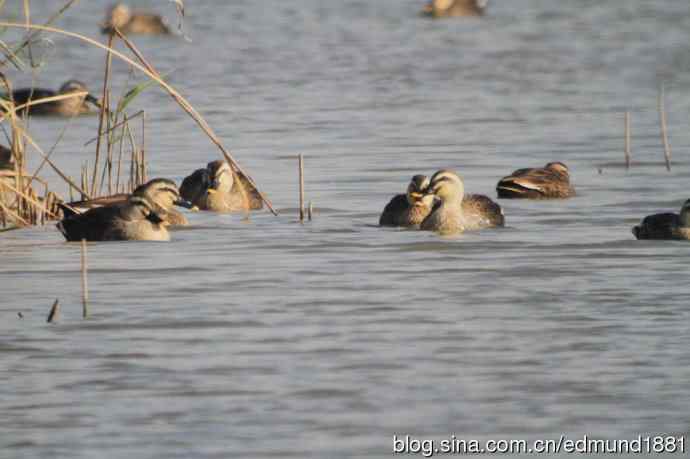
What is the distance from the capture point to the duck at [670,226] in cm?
1316

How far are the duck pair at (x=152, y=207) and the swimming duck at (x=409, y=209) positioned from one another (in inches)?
40.5

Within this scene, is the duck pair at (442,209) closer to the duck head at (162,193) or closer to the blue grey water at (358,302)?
the blue grey water at (358,302)

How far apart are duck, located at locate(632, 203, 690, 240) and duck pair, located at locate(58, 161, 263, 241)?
2.99 metres

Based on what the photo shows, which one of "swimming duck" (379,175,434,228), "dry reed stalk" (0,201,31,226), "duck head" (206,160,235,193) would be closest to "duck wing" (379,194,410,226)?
"swimming duck" (379,175,434,228)

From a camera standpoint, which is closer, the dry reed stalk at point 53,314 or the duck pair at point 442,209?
the dry reed stalk at point 53,314

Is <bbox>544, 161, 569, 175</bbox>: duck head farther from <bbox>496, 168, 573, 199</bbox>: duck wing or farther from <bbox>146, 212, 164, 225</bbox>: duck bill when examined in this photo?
<bbox>146, 212, 164, 225</bbox>: duck bill

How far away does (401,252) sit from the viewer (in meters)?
13.1

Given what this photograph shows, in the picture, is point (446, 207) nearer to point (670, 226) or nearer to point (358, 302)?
point (670, 226)

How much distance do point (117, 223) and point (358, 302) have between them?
318 cm

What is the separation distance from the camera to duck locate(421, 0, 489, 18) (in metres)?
41.1

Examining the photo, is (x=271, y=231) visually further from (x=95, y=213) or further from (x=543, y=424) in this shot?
(x=543, y=424)

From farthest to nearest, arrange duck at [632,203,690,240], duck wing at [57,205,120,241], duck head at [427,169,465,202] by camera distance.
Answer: duck head at [427,169,465,202]
duck wing at [57,205,120,241]
duck at [632,203,690,240]

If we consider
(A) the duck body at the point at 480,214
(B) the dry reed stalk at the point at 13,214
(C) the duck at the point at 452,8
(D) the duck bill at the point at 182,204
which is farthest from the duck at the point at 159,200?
(C) the duck at the point at 452,8

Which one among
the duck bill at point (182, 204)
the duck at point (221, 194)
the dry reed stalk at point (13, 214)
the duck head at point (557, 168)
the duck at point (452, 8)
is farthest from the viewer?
the duck at point (452, 8)
